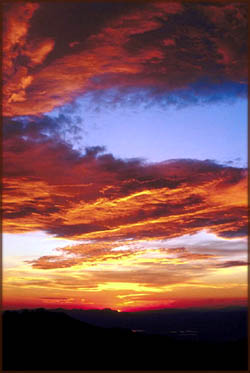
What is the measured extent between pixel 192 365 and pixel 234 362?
399cm

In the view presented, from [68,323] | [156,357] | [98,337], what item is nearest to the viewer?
[156,357]

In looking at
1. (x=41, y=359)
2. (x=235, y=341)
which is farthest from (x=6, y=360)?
(x=235, y=341)

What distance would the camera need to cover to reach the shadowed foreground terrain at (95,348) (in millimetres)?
36062

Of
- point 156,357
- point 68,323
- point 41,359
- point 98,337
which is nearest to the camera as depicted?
point 41,359

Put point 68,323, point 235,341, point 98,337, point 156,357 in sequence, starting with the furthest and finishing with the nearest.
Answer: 1. point 68,323
2. point 98,337
3. point 235,341
4. point 156,357

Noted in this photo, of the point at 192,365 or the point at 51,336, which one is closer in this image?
the point at 192,365

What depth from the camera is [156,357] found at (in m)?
41.5

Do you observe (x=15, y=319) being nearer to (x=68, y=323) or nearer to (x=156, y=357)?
(x=68, y=323)

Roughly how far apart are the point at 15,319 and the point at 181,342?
71.2 feet

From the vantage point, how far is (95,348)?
43.0 metres

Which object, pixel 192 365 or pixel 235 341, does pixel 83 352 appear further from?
pixel 235 341

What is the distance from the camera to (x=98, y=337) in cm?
4972

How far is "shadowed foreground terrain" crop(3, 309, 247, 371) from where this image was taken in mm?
36062

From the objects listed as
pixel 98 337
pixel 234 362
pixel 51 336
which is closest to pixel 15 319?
pixel 51 336
